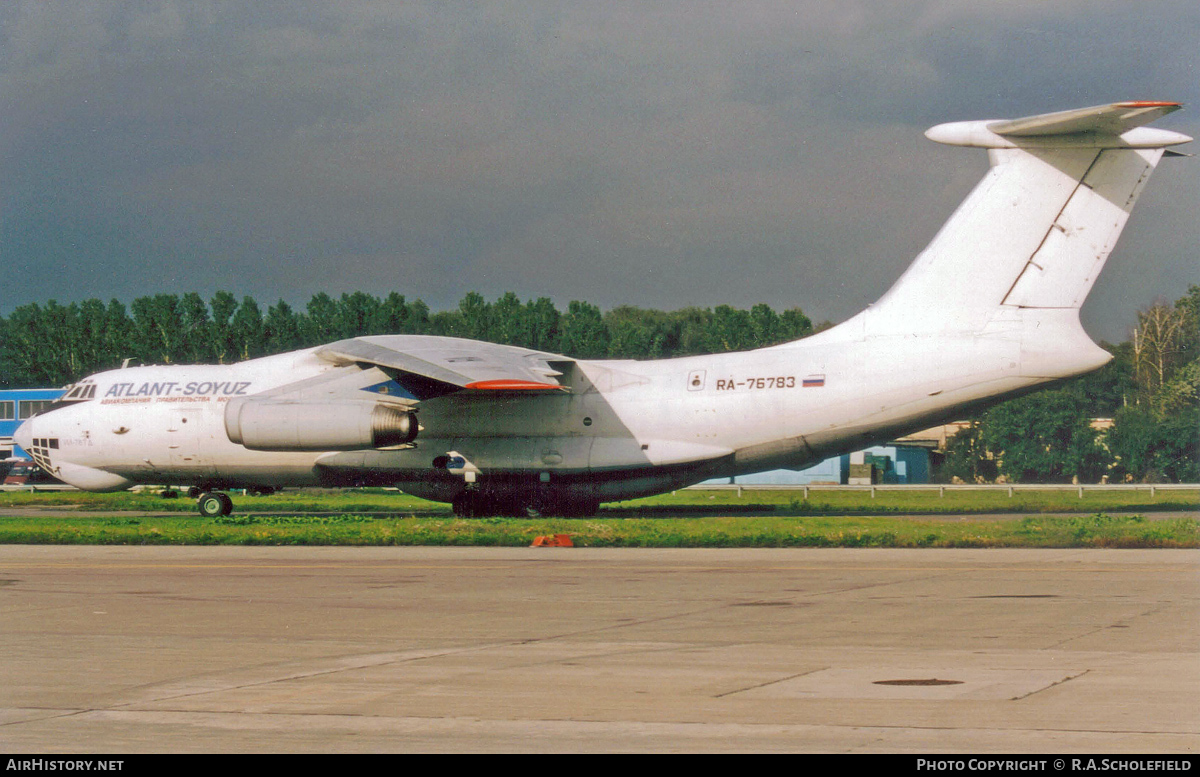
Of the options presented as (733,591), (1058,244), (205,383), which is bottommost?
(733,591)

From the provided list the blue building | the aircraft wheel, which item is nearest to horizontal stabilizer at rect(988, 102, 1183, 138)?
the aircraft wheel

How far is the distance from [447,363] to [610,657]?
52.0 ft

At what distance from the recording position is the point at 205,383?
95.6 feet

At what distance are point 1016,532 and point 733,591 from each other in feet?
27.2

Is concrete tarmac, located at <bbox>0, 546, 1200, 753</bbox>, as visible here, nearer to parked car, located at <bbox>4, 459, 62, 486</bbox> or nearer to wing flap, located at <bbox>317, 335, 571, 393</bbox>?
wing flap, located at <bbox>317, 335, 571, 393</bbox>

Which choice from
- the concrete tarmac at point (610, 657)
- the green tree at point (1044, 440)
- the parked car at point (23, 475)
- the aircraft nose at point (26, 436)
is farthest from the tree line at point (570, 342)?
the concrete tarmac at point (610, 657)

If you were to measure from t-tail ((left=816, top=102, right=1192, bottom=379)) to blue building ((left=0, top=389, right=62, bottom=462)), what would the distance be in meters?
50.0

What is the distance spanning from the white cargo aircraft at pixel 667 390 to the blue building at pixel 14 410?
3628cm

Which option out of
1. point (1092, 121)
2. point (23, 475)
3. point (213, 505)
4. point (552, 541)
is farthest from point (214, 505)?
point (23, 475)

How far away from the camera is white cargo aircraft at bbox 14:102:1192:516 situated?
24.1 metres

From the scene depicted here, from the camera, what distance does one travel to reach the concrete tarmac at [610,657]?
690 cm

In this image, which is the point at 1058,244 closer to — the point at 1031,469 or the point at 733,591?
the point at 733,591

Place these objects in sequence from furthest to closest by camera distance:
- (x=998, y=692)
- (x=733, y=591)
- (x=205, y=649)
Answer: (x=733, y=591) < (x=205, y=649) < (x=998, y=692)

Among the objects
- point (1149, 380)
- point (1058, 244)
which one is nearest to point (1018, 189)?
point (1058, 244)
